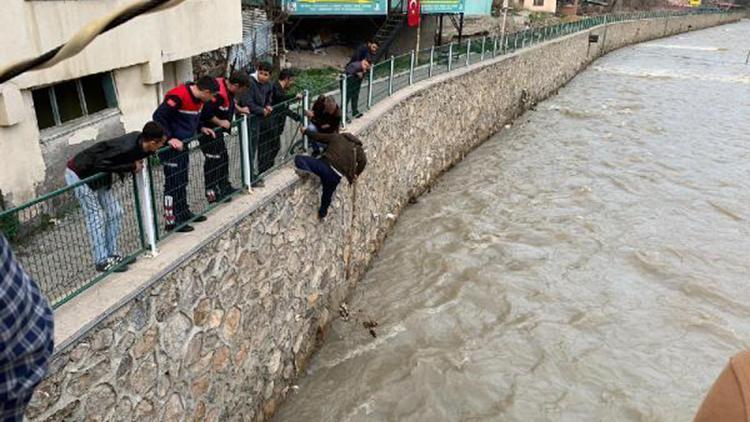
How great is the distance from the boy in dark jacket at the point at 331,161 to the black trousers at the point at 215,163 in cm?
103

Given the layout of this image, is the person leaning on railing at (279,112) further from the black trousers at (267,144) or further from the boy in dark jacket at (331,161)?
the boy in dark jacket at (331,161)

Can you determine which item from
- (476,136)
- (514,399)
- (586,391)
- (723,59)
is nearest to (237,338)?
(514,399)

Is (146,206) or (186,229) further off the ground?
(146,206)

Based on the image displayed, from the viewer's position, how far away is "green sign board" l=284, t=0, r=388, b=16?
17.8 m

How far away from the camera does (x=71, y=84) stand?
8188 millimetres

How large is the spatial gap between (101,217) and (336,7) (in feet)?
51.5

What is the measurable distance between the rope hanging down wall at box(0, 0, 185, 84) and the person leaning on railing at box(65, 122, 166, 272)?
113 inches

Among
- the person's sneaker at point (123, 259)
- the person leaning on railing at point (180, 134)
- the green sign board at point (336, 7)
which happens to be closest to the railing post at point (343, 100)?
the person leaning on railing at point (180, 134)

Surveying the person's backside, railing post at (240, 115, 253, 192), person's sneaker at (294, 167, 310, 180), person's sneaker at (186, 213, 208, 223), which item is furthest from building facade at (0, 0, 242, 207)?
the person's backside

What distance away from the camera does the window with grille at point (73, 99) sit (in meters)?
7.73

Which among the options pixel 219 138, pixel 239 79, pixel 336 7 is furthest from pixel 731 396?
pixel 336 7

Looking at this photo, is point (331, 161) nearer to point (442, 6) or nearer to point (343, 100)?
point (343, 100)

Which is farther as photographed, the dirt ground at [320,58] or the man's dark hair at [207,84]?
the dirt ground at [320,58]

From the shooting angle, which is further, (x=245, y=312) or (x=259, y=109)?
(x=259, y=109)
